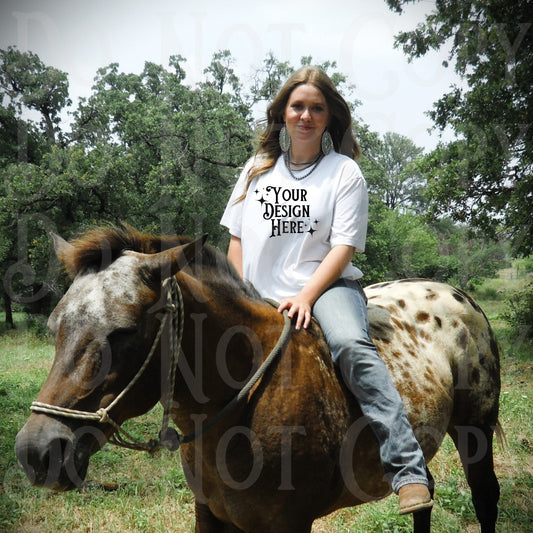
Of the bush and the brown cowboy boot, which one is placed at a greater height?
the brown cowboy boot

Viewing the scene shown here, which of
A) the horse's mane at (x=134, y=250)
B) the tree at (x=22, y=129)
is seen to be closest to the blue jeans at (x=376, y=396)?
the horse's mane at (x=134, y=250)

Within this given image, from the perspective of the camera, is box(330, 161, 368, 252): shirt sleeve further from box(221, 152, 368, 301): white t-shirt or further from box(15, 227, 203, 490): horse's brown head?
box(15, 227, 203, 490): horse's brown head

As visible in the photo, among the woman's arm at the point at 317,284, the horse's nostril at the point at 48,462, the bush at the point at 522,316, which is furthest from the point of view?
the bush at the point at 522,316

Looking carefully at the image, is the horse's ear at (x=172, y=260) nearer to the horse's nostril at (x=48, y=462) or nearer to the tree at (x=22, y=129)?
the horse's nostril at (x=48, y=462)

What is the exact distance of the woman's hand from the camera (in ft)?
7.41

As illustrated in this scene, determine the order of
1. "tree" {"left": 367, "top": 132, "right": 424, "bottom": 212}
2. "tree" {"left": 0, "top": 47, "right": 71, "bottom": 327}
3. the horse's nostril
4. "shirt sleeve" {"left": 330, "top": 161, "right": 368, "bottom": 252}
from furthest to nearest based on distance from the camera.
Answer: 1. "tree" {"left": 367, "top": 132, "right": 424, "bottom": 212}
2. "tree" {"left": 0, "top": 47, "right": 71, "bottom": 327}
3. "shirt sleeve" {"left": 330, "top": 161, "right": 368, "bottom": 252}
4. the horse's nostril

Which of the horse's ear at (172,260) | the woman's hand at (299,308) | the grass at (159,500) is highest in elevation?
the horse's ear at (172,260)

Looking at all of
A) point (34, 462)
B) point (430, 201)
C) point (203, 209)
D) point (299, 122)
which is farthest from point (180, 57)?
point (34, 462)

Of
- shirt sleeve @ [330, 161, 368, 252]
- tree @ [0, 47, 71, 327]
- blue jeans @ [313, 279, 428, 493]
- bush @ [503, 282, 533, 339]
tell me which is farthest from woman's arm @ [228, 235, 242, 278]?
tree @ [0, 47, 71, 327]

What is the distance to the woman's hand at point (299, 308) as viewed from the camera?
2260mm

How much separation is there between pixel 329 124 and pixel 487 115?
976cm

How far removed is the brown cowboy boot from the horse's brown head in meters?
1.24

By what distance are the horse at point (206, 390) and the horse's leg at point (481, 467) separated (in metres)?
0.80

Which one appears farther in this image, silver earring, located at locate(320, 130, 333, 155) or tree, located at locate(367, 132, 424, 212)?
tree, located at locate(367, 132, 424, 212)
